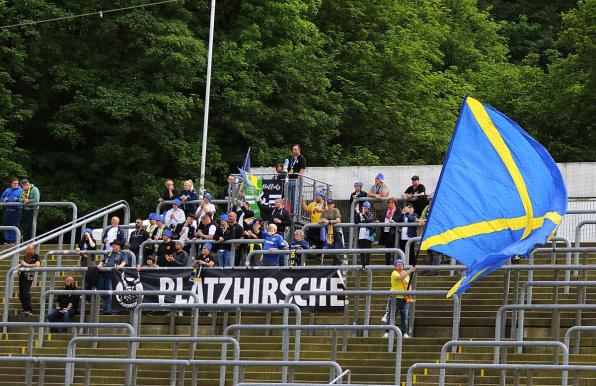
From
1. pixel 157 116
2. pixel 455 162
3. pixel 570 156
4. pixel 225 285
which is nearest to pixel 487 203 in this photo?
pixel 455 162

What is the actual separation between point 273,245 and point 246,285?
1250 millimetres

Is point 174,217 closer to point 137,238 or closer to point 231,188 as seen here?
point 137,238

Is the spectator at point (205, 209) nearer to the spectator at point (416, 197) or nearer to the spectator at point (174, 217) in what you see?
the spectator at point (174, 217)

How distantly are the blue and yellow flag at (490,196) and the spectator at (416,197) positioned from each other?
6.06m

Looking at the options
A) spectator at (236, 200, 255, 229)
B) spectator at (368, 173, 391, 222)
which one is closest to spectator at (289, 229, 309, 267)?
spectator at (236, 200, 255, 229)

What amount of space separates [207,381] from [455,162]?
4685 millimetres

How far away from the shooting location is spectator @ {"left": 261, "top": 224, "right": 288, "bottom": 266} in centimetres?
2680

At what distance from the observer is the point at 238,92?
48312 mm

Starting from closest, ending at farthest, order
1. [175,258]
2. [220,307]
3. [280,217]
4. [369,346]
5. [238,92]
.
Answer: [220,307], [369,346], [175,258], [280,217], [238,92]

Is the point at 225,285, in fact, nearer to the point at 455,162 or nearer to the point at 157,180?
the point at 455,162

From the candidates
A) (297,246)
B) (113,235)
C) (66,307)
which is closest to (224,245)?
(297,246)

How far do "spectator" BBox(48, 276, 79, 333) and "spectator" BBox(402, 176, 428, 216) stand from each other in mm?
6110

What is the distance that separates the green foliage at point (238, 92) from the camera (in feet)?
152

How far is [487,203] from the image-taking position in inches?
854
